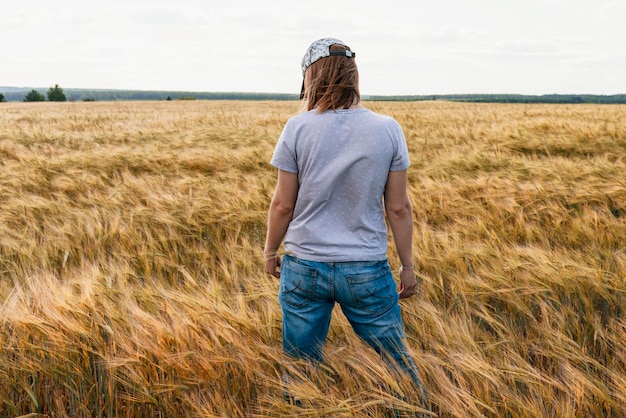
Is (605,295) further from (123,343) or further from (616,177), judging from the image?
(616,177)

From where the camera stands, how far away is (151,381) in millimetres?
1636

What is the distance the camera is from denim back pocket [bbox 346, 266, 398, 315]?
1.54 meters

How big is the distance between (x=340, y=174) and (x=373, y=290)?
383 mm

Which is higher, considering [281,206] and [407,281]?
[281,206]

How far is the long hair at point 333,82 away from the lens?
147cm

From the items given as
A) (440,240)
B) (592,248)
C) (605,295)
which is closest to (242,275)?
(440,240)

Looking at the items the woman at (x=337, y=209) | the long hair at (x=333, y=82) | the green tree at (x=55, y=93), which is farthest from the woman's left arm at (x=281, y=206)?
the green tree at (x=55, y=93)

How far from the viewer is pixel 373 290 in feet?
5.11

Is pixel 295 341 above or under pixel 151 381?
above

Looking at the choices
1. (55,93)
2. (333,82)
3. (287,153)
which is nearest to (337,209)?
(287,153)

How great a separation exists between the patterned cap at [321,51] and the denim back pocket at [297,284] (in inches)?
25.2

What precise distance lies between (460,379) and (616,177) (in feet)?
12.1

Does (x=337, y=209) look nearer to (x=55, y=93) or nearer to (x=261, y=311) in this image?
(x=261, y=311)

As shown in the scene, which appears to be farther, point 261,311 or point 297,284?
point 261,311
